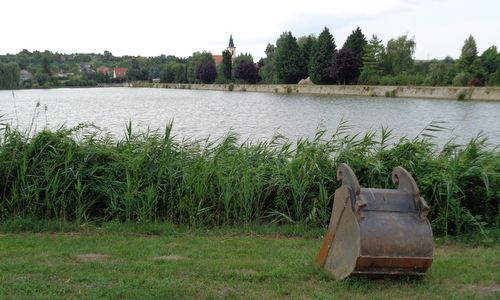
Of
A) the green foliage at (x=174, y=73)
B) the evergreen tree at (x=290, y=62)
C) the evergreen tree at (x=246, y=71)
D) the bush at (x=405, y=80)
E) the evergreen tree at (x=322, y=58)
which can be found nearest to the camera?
the bush at (x=405, y=80)

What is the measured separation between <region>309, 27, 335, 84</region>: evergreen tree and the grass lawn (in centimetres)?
7462

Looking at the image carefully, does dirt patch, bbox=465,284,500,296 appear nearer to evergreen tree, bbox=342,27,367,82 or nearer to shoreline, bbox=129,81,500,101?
shoreline, bbox=129,81,500,101

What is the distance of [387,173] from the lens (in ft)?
24.6

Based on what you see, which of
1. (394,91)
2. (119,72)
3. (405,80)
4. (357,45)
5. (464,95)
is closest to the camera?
(464,95)

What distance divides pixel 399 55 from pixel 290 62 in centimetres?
2133

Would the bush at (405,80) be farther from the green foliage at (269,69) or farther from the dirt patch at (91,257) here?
the dirt patch at (91,257)

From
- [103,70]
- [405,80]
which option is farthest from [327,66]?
[103,70]

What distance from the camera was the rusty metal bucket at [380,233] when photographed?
157 inches


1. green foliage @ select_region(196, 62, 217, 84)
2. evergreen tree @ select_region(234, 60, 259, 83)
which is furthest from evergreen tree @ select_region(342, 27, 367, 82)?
green foliage @ select_region(196, 62, 217, 84)

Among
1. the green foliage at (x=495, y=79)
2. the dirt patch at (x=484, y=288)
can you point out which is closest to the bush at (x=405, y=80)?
the green foliage at (x=495, y=79)

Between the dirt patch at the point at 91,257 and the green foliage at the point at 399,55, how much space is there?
74121 millimetres

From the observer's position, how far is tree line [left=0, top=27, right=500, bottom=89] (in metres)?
59.1

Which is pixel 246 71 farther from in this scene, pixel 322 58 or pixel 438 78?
pixel 438 78

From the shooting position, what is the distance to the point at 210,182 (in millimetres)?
7691
